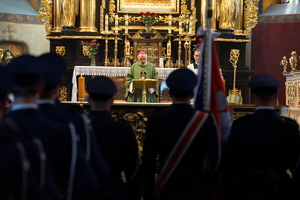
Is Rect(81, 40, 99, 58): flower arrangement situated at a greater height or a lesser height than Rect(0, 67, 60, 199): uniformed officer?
greater

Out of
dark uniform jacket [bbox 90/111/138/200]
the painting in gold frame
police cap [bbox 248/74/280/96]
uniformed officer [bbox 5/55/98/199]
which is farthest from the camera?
the painting in gold frame

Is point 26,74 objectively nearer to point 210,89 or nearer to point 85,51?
point 210,89

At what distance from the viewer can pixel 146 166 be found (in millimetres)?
4102

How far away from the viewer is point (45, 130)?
2953 mm

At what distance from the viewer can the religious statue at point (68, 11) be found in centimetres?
1402

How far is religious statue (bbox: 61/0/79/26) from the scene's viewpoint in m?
14.0

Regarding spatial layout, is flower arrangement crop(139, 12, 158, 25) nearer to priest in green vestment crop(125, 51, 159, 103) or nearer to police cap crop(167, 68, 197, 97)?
priest in green vestment crop(125, 51, 159, 103)

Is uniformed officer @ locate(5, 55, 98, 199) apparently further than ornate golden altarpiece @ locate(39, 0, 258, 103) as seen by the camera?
No

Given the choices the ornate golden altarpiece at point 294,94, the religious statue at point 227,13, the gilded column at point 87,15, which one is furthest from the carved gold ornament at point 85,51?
the ornate golden altarpiece at point 294,94

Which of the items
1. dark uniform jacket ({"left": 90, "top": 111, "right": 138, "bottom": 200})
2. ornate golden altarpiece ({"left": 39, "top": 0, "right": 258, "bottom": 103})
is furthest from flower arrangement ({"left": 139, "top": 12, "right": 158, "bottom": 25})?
dark uniform jacket ({"left": 90, "top": 111, "right": 138, "bottom": 200})

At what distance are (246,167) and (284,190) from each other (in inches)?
12.6

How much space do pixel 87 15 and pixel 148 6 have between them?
166 cm

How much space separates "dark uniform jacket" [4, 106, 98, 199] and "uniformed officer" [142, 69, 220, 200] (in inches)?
37.9

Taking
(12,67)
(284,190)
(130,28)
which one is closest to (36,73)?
(12,67)
